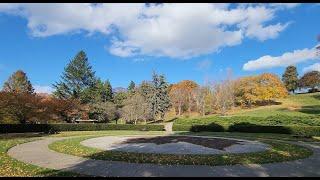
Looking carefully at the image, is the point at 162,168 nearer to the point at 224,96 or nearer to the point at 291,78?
the point at 224,96

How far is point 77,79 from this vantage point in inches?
3019

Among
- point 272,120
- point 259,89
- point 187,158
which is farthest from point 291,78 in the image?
point 187,158

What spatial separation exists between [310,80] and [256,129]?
68.1m

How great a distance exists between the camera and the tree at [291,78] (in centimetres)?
10675

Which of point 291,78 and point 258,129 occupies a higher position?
point 291,78

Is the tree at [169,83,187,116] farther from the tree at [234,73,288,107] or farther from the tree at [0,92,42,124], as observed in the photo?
the tree at [0,92,42,124]

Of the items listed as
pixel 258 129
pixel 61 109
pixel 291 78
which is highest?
pixel 291 78

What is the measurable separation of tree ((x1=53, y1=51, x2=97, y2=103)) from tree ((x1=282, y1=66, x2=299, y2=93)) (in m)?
61.9

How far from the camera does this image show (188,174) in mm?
12859

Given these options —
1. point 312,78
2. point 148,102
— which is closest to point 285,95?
point 312,78

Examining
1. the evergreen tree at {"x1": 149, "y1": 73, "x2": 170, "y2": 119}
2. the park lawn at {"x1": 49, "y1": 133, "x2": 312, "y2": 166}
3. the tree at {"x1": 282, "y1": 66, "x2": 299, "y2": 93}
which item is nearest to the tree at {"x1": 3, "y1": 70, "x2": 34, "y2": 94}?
the evergreen tree at {"x1": 149, "y1": 73, "x2": 170, "y2": 119}

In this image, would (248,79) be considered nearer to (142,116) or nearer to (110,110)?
(142,116)

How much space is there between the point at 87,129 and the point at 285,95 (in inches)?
2140

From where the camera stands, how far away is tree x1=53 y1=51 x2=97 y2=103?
243 ft
